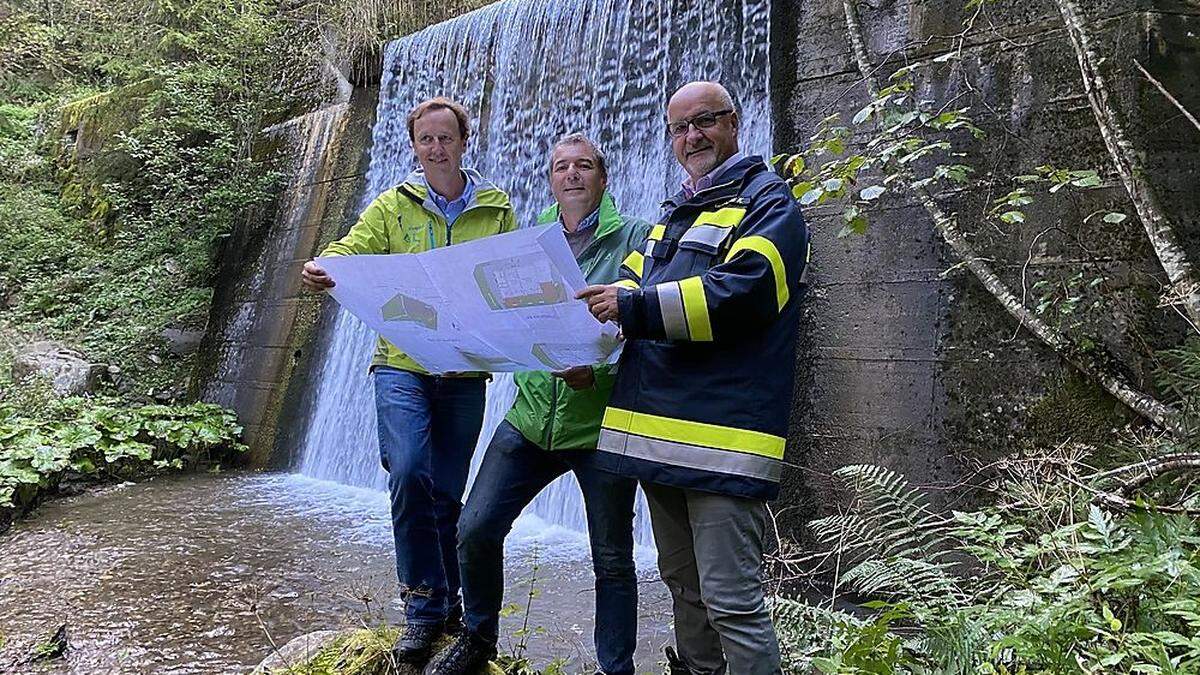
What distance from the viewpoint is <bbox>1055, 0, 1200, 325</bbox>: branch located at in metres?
3.38

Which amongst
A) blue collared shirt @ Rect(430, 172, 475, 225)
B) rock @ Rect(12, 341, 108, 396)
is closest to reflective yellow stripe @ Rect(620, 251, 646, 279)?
blue collared shirt @ Rect(430, 172, 475, 225)

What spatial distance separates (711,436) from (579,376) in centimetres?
51

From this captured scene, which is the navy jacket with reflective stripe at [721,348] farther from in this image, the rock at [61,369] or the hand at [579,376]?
the rock at [61,369]

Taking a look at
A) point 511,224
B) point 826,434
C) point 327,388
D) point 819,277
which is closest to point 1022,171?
point 819,277

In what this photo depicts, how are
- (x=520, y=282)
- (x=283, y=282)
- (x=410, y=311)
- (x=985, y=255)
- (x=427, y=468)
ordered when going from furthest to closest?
(x=283, y=282)
(x=985, y=255)
(x=427, y=468)
(x=410, y=311)
(x=520, y=282)

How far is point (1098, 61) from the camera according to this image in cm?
377

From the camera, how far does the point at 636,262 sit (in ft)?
7.91

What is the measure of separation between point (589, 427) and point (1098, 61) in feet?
9.23

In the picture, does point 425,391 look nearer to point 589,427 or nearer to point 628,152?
point 589,427

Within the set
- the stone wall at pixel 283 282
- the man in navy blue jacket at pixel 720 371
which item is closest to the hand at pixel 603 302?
the man in navy blue jacket at pixel 720 371

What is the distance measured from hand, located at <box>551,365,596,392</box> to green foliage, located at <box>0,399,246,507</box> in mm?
5118

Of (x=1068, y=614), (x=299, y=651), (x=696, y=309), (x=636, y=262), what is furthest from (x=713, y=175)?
(x=299, y=651)

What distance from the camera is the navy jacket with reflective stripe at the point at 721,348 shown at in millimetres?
2029

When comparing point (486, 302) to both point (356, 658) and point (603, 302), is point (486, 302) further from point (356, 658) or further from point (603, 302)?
point (356, 658)
